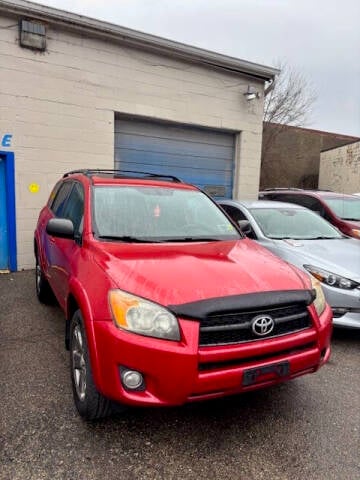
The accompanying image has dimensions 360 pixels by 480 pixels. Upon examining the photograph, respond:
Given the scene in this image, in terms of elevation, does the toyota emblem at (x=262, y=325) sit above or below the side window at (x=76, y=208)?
below

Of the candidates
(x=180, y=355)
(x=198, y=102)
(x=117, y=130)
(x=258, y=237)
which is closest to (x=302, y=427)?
(x=180, y=355)

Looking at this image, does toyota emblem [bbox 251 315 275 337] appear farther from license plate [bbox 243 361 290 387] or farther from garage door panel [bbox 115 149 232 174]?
garage door panel [bbox 115 149 232 174]

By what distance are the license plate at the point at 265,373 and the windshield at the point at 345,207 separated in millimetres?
6439

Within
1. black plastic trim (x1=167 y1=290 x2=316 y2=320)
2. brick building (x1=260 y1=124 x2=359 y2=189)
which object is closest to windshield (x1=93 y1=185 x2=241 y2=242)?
black plastic trim (x1=167 y1=290 x2=316 y2=320)

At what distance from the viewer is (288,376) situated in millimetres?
2238

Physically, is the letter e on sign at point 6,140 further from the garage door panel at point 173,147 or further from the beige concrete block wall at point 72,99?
the garage door panel at point 173,147

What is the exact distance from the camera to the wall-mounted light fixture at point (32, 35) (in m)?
6.21

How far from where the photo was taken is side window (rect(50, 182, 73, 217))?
4.08 meters

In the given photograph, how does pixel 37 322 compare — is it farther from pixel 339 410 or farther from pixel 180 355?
pixel 339 410

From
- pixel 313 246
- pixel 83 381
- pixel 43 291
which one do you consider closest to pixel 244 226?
pixel 313 246

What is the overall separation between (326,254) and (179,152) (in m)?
4.71

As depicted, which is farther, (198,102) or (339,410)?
(198,102)

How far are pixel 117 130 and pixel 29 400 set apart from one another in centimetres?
587

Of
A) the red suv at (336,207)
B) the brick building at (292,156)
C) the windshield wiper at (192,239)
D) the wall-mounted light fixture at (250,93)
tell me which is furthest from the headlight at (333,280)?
the brick building at (292,156)
